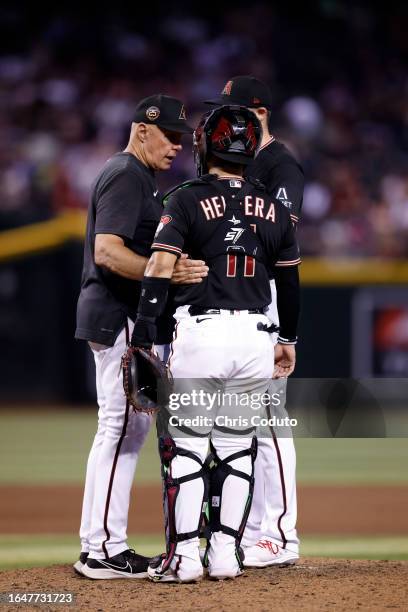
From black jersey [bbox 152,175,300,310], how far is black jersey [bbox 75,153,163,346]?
0.29m

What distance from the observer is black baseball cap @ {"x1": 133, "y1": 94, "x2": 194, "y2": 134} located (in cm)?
462

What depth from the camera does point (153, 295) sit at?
4160mm

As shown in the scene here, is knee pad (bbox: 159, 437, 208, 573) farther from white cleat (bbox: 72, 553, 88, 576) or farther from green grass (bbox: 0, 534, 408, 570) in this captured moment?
green grass (bbox: 0, 534, 408, 570)

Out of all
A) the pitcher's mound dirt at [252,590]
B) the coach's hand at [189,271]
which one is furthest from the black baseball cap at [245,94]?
the pitcher's mound dirt at [252,590]

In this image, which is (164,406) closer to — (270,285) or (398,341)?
(270,285)

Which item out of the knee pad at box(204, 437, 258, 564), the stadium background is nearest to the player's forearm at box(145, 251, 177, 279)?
the knee pad at box(204, 437, 258, 564)

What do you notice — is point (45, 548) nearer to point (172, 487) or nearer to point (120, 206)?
point (172, 487)

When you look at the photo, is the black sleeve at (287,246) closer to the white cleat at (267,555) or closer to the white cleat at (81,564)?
the white cleat at (267,555)

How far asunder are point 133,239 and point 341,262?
24.2 ft

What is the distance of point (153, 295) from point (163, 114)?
2.95 ft

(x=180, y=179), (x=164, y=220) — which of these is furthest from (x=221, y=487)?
(x=180, y=179)

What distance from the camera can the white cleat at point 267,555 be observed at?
15.3 ft

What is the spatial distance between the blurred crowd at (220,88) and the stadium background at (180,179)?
3 centimetres

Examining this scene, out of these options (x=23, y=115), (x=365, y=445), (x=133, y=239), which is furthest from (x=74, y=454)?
(x=23, y=115)
